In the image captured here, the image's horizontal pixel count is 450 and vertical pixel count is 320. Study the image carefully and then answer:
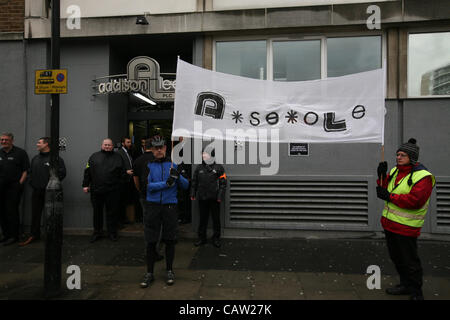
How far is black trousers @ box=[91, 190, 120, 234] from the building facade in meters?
0.78

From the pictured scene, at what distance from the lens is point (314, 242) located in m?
6.75

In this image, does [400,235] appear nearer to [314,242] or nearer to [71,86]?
[314,242]

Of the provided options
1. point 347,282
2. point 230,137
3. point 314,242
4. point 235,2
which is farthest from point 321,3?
point 347,282

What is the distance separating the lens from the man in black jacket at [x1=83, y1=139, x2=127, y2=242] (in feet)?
22.4

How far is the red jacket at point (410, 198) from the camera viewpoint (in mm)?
3932

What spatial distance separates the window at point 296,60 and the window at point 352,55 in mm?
307

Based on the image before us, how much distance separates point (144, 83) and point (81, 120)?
1.88 m

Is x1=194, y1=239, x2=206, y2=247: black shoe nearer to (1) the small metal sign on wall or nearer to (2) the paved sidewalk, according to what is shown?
(2) the paved sidewalk

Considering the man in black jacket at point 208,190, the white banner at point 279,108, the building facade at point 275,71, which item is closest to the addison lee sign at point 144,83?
the building facade at point 275,71

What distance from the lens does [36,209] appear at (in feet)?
22.8

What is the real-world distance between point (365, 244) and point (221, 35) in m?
5.56

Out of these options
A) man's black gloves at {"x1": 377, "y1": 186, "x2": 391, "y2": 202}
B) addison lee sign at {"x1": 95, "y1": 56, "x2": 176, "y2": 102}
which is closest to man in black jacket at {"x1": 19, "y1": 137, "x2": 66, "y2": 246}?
addison lee sign at {"x1": 95, "y1": 56, "x2": 176, "y2": 102}

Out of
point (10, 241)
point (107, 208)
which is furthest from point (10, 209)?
point (107, 208)

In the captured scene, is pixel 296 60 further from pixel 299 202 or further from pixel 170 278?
pixel 170 278
